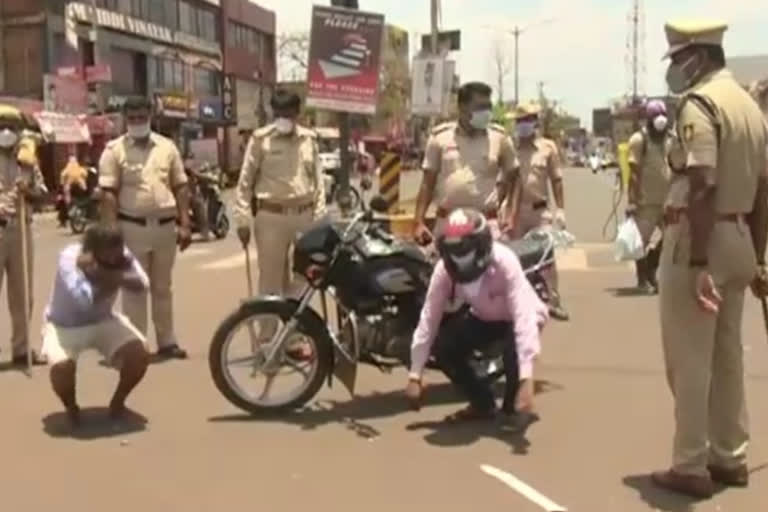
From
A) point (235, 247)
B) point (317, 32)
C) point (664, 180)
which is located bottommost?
point (235, 247)

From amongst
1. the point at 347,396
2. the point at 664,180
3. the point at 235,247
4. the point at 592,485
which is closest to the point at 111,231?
the point at 347,396

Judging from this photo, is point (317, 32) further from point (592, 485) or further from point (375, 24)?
point (592, 485)

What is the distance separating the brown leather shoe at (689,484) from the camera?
17.0 ft

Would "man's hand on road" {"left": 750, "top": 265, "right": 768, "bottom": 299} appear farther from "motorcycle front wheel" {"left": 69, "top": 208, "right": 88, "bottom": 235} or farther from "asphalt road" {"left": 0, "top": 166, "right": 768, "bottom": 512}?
"motorcycle front wheel" {"left": 69, "top": 208, "right": 88, "bottom": 235}

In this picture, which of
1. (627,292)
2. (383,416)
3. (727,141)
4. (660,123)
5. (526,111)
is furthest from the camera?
(627,292)

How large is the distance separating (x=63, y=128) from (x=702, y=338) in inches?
1365

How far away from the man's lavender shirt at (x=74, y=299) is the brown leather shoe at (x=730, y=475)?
3.26 meters

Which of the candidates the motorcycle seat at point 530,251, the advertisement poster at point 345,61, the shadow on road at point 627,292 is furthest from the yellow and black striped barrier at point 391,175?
the motorcycle seat at point 530,251

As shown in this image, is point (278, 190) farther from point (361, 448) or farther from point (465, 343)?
point (361, 448)

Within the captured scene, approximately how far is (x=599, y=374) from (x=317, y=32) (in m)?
6.73

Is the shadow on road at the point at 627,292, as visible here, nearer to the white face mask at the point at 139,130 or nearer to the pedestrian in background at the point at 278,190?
the pedestrian in background at the point at 278,190

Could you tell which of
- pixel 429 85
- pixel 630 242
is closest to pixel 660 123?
pixel 630 242

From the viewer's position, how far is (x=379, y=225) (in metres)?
7.10

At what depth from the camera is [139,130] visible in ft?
27.8
